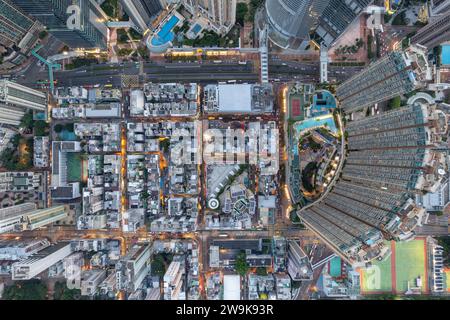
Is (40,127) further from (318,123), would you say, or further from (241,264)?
(318,123)

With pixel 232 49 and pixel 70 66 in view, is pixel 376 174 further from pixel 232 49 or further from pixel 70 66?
pixel 70 66

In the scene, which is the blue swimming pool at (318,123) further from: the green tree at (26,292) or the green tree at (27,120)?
the green tree at (26,292)

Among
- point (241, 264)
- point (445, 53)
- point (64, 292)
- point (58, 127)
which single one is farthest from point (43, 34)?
point (445, 53)

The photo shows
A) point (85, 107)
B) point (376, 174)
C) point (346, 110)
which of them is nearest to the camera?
point (376, 174)

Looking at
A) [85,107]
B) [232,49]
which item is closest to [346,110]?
[232,49]

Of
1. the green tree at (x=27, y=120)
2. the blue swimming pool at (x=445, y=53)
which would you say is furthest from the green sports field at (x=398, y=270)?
the green tree at (x=27, y=120)

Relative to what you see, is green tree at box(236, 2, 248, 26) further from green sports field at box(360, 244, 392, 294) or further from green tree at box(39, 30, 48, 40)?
green sports field at box(360, 244, 392, 294)
